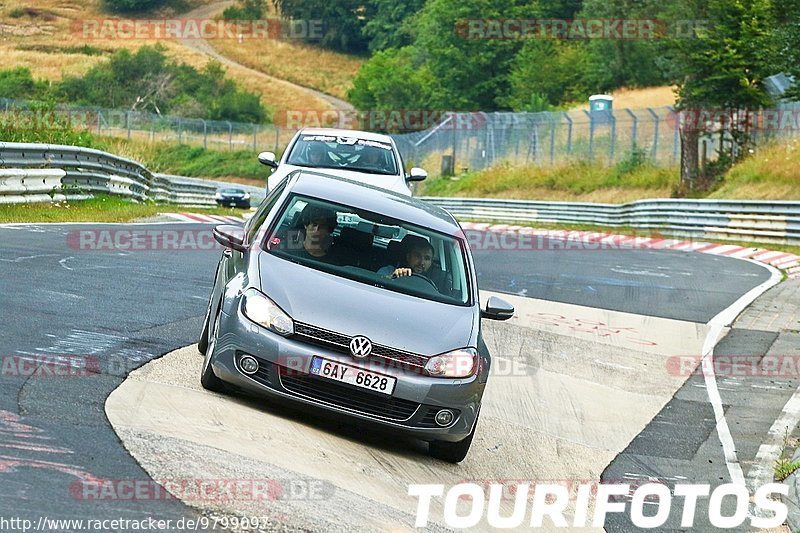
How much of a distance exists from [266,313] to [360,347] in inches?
24.2

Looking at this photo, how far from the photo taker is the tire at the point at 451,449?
7594 millimetres

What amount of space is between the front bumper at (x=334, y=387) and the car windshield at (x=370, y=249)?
795 mm

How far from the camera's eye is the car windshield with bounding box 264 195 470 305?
8.01m


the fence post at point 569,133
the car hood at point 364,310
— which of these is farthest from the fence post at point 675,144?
the car hood at point 364,310

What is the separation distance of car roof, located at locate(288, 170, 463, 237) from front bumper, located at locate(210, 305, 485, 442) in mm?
1502

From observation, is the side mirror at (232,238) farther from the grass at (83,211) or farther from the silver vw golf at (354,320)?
the grass at (83,211)

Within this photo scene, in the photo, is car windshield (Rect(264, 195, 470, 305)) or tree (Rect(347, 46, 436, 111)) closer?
car windshield (Rect(264, 195, 470, 305))

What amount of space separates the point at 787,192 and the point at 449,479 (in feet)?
91.3

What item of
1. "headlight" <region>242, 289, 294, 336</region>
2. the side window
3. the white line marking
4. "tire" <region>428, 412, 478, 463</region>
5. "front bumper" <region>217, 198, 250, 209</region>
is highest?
the side window

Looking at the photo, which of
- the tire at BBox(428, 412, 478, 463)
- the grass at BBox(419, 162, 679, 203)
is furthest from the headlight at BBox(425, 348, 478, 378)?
the grass at BBox(419, 162, 679, 203)

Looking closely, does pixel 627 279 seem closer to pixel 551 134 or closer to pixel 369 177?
pixel 369 177

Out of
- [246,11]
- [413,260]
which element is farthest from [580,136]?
[246,11]

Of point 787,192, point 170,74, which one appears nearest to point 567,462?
point 787,192

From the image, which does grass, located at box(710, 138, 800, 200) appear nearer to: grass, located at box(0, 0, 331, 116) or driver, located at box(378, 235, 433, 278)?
driver, located at box(378, 235, 433, 278)
